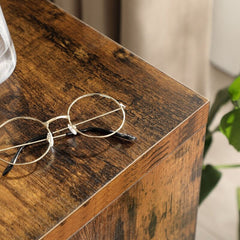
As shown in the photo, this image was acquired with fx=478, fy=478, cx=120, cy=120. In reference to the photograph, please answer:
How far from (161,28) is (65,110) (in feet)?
2.16

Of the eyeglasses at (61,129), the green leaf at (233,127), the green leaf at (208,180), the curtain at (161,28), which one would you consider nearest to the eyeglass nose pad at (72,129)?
the eyeglasses at (61,129)

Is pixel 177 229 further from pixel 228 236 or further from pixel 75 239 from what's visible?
pixel 228 236

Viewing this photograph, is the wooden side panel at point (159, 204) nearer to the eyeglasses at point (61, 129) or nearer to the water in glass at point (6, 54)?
the eyeglasses at point (61, 129)

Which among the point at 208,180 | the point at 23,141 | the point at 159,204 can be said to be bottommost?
the point at 208,180

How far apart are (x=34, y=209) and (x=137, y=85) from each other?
0.19 metres

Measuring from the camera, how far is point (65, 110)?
1.68 ft

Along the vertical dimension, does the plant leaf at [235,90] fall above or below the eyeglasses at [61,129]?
below

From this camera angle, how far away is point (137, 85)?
0.54 meters

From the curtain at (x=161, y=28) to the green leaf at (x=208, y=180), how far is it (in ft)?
1.26

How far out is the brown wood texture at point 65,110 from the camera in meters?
0.43

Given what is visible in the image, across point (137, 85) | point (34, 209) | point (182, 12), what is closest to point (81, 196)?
point (34, 209)

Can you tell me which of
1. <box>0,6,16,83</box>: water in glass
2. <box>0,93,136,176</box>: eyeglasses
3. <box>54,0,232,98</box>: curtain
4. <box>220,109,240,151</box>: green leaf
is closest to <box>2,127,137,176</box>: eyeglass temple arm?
<box>0,93,136,176</box>: eyeglasses

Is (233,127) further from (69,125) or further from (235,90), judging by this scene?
(69,125)

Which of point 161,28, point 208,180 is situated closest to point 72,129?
point 208,180
